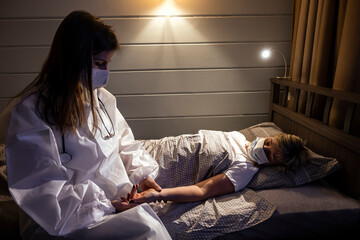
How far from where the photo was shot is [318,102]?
6.19ft

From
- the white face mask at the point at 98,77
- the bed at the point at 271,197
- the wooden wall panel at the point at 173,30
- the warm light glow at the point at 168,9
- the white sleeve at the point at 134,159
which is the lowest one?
the bed at the point at 271,197

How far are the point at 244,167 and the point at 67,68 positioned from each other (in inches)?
45.6

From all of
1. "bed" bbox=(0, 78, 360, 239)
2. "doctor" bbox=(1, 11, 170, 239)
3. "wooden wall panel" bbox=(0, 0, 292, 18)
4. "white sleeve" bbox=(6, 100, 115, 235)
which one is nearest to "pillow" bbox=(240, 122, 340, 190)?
"bed" bbox=(0, 78, 360, 239)

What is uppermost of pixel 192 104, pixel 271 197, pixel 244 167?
pixel 192 104

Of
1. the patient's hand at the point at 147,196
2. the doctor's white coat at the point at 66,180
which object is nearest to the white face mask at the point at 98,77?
the doctor's white coat at the point at 66,180

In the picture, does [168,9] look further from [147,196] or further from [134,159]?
[147,196]

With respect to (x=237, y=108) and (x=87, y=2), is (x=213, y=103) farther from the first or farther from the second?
(x=87, y=2)

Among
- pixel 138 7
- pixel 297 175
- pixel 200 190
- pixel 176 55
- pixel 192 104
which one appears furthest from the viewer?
pixel 192 104

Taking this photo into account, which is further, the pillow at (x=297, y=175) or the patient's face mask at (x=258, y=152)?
the patient's face mask at (x=258, y=152)

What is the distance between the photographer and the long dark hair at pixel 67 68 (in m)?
1.05

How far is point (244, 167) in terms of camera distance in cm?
160

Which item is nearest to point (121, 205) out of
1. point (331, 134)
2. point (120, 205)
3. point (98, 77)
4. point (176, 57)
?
point (120, 205)

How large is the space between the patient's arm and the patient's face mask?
289mm

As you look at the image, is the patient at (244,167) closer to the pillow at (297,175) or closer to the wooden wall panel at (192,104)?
the pillow at (297,175)
